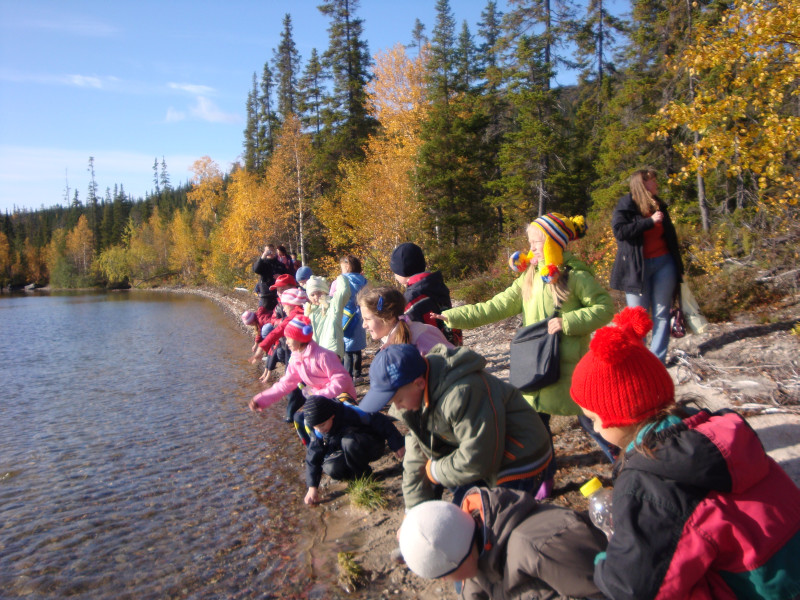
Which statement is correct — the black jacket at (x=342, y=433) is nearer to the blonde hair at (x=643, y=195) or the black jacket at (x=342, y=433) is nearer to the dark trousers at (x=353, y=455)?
the dark trousers at (x=353, y=455)

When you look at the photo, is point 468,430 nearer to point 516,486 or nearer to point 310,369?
point 516,486

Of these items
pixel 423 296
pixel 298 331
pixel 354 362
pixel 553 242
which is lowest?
pixel 354 362

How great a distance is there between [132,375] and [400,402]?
11936 millimetres

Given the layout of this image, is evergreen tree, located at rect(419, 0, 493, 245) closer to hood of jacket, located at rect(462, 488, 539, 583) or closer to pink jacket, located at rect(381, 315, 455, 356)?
pink jacket, located at rect(381, 315, 455, 356)

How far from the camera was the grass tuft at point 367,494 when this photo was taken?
439 centimetres

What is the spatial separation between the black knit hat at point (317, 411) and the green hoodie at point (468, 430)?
5.48ft

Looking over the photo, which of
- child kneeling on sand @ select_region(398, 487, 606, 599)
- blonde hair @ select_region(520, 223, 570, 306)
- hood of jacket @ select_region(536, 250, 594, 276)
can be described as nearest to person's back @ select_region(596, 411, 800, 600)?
child kneeling on sand @ select_region(398, 487, 606, 599)

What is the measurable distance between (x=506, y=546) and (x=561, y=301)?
1.94 metres

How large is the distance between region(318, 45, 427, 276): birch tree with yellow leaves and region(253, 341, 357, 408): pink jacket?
14566 millimetres

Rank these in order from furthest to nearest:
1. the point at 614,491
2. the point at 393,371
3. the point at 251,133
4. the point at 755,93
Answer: the point at 251,133 → the point at 755,93 → the point at 393,371 → the point at 614,491

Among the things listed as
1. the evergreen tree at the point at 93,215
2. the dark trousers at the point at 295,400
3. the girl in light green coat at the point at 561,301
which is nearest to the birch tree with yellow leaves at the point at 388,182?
the dark trousers at the point at 295,400

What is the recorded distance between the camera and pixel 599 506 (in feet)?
6.38

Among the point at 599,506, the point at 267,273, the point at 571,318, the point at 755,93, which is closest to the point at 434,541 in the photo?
the point at 599,506

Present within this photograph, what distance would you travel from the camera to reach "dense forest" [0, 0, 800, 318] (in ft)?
19.4
